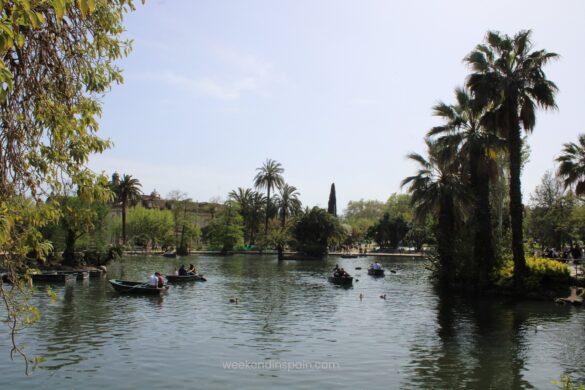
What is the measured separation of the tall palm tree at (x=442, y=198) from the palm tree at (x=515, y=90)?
500 cm

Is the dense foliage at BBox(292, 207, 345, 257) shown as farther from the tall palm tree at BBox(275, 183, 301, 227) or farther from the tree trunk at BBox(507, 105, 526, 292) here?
the tree trunk at BBox(507, 105, 526, 292)

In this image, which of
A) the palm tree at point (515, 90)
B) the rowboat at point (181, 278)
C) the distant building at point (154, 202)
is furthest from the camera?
the distant building at point (154, 202)

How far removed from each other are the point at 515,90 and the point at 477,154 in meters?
5.54

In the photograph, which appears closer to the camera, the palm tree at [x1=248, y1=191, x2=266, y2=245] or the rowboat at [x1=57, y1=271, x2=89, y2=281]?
the rowboat at [x1=57, y1=271, x2=89, y2=281]

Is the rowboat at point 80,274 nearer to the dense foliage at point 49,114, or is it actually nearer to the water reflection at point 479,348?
the water reflection at point 479,348

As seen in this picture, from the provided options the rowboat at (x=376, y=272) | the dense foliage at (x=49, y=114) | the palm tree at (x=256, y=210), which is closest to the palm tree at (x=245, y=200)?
the palm tree at (x=256, y=210)

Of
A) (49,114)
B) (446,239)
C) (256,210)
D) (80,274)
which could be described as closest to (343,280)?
(446,239)

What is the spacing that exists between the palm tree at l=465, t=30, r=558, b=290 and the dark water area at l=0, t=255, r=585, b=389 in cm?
657

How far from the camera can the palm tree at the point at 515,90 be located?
33.0 meters

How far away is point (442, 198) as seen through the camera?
128 feet

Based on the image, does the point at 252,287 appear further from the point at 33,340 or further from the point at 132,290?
the point at 33,340

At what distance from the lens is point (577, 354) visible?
786 inches

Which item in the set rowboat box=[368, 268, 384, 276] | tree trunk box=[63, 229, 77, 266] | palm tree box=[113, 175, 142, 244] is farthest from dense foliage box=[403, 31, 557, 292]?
palm tree box=[113, 175, 142, 244]

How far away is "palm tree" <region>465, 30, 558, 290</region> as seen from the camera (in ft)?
108
